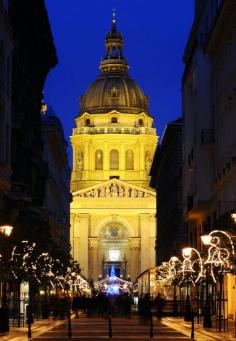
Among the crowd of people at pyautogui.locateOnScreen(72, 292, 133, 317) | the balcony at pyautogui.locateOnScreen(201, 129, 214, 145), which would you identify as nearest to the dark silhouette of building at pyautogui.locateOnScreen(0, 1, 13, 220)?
the balcony at pyautogui.locateOnScreen(201, 129, 214, 145)

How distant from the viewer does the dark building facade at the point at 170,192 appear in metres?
106

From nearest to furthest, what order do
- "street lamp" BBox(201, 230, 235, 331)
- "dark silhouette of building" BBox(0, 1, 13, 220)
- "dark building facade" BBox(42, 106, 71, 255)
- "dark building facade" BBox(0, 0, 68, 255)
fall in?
"street lamp" BBox(201, 230, 235, 331), "dark silhouette of building" BBox(0, 1, 13, 220), "dark building facade" BBox(0, 0, 68, 255), "dark building facade" BBox(42, 106, 71, 255)

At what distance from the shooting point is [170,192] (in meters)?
121

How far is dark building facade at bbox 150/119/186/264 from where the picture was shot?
346ft

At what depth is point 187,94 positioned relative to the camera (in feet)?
289

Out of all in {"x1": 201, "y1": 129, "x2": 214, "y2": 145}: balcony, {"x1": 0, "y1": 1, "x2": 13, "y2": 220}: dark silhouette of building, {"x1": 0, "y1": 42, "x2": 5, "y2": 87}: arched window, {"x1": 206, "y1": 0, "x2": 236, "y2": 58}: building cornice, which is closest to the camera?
{"x1": 206, "y1": 0, "x2": 236, "y2": 58}: building cornice

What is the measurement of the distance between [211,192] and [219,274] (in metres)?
23.3

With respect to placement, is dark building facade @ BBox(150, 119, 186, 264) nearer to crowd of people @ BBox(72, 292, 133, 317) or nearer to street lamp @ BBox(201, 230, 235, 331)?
crowd of people @ BBox(72, 292, 133, 317)

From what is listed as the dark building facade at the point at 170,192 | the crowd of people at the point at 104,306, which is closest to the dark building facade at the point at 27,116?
the crowd of people at the point at 104,306

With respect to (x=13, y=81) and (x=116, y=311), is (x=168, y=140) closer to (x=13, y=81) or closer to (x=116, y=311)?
(x=116, y=311)

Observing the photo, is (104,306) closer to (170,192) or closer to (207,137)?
(207,137)

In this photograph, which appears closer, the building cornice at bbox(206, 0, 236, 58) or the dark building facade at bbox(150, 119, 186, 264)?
the building cornice at bbox(206, 0, 236, 58)

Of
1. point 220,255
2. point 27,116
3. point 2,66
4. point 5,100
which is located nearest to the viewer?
point 220,255

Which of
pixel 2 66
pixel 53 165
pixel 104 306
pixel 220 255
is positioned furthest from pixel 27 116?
pixel 53 165
